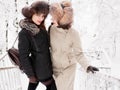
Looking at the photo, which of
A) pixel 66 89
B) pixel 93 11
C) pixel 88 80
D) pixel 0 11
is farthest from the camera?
pixel 0 11

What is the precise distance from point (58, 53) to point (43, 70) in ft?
0.64

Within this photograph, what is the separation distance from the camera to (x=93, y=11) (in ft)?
27.0

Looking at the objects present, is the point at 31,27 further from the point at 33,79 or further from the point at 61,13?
the point at 33,79

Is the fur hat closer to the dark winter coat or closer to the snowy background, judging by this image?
the dark winter coat

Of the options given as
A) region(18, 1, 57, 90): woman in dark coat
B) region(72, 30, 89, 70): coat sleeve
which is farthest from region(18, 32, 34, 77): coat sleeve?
region(72, 30, 89, 70): coat sleeve

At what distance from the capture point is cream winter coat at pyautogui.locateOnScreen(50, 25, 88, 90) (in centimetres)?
260

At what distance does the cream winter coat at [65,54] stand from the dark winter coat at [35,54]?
71 millimetres

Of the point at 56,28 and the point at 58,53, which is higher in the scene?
the point at 56,28

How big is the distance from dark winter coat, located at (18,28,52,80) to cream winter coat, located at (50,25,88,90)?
0.23ft

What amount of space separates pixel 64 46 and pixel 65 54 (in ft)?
0.24

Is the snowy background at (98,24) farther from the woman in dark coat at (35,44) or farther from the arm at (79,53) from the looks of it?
the woman in dark coat at (35,44)

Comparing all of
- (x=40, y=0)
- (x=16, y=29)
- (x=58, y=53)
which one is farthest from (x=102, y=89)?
(x=16, y=29)

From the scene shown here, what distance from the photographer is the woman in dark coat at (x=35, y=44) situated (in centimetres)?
248

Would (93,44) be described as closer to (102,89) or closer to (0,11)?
(0,11)
